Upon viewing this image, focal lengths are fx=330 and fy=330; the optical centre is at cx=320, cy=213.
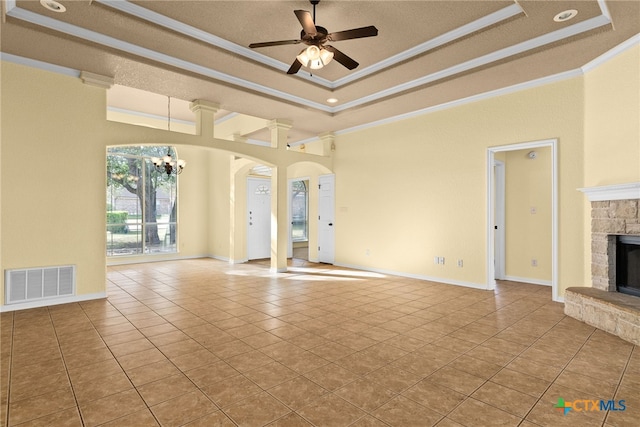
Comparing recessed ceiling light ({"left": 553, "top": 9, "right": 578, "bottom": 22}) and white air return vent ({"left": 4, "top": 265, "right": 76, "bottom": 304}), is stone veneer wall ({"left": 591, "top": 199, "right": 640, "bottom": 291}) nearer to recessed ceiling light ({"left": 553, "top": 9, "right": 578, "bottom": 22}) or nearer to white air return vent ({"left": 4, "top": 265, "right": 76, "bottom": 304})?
recessed ceiling light ({"left": 553, "top": 9, "right": 578, "bottom": 22})

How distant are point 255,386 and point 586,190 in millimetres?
4385

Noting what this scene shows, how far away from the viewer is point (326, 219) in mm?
8172

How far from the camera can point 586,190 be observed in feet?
13.3

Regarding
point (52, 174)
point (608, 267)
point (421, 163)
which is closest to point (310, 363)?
point (608, 267)

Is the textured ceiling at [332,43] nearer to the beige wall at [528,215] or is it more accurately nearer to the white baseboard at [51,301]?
the beige wall at [528,215]

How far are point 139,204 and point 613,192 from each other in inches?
361

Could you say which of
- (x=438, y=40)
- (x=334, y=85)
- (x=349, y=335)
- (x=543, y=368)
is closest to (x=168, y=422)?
(x=349, y=335)

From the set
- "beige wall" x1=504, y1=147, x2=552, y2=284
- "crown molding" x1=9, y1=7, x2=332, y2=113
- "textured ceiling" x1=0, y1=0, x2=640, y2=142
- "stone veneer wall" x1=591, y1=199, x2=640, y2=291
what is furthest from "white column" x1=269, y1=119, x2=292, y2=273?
"stone veneer wall" x1=591, y1=199, x2=640, y2=291

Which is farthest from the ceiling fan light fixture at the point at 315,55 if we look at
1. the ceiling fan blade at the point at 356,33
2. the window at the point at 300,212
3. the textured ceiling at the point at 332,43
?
the window at the point at 300,212

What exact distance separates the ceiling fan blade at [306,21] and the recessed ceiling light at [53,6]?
2333mm

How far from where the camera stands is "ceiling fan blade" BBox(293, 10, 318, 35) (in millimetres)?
2838

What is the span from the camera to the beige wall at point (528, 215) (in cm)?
566

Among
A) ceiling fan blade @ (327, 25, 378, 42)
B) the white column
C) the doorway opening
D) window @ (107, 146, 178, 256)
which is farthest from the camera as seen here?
the doorway opening

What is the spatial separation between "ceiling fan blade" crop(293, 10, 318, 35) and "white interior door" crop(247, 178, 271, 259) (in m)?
5.78
